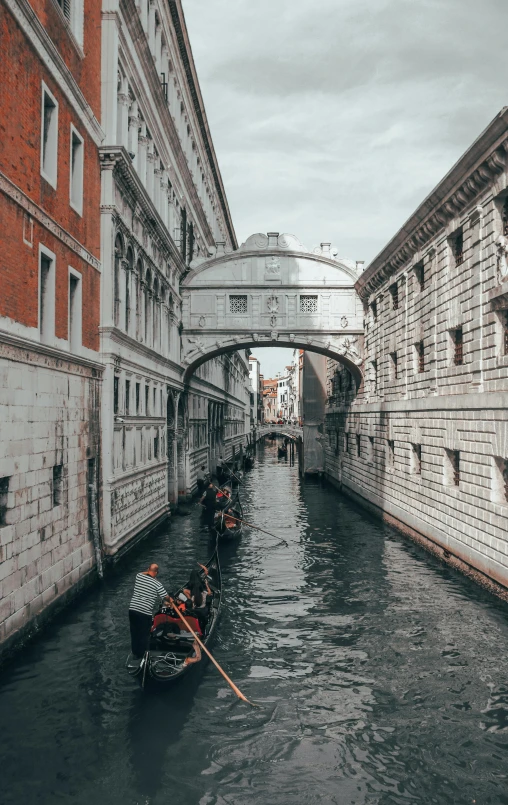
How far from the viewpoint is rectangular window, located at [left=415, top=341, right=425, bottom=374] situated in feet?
61.8

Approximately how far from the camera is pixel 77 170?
42.4 ft

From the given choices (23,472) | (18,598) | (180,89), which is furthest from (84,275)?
(180,89)

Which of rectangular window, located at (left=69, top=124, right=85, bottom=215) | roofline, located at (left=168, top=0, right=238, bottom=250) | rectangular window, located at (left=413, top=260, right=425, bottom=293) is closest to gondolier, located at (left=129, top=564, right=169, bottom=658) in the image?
rectangular window, located at (left=69, top=124, right=85, bottom=215)

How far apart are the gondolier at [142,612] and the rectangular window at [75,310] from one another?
547 cm

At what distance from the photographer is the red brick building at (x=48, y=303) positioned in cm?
916

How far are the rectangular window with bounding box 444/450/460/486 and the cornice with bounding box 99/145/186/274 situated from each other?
9.83 m

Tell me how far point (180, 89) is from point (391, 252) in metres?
11.0

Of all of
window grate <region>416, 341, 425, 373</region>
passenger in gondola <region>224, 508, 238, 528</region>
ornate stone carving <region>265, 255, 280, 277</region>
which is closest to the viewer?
window grate <region>416, 341, 425, 373</region>

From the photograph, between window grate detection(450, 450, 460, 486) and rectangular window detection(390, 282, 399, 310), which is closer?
window grate detection(450, 450, 460, 486)

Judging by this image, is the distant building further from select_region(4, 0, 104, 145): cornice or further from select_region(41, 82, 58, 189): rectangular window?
select_region(41, 82, 58, 189): rectangular window

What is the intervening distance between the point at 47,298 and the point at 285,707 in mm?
7357

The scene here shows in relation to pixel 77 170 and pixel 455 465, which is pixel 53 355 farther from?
pixel 455 465

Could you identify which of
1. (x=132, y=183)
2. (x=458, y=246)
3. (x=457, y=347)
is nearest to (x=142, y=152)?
(x=132, y=183)

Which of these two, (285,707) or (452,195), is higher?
(452,195)
